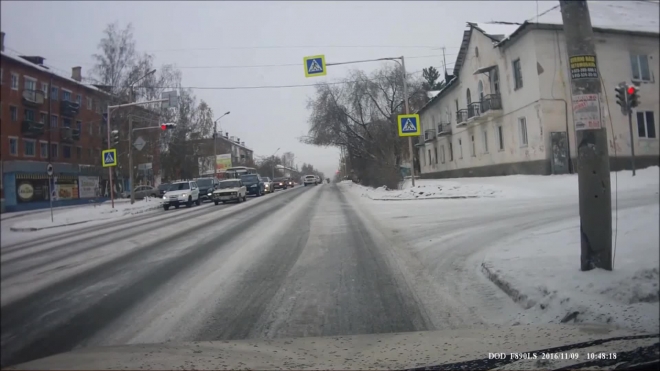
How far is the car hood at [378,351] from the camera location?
328 centimetres

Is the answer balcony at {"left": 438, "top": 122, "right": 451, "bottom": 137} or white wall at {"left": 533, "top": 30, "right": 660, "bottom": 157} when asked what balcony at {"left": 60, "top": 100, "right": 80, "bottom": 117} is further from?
balcony at {"left": 438, "top": 122, "right": 451, "bottom": 137}

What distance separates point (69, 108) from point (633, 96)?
5.21 m

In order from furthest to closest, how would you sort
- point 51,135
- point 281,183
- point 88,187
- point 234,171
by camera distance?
point 281,183 → point 234,171 → point 88,187 → point 51,135

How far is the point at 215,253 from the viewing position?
9.38 m

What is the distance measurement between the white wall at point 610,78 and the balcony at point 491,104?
420 cm

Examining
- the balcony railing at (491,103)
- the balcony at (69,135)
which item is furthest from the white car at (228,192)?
the balcony at (69,135)

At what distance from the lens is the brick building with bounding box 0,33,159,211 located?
3.49m

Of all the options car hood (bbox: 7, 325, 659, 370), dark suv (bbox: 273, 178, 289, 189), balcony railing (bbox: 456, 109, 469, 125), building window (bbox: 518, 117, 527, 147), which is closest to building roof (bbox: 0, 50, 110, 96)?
car hood (bbox: 7, 325, 659, 370)

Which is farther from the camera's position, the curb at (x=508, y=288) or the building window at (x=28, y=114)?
the curb at (x=508, y=288)

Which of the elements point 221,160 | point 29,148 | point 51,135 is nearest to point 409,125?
point 221,160

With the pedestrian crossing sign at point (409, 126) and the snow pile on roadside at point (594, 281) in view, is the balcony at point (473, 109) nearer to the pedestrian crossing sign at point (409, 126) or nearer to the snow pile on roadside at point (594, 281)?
the pedestrian crossing sign at point (409, 126)

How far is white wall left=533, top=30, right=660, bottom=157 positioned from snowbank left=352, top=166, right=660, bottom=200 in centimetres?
23

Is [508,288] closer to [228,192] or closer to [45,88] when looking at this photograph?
[45,88]

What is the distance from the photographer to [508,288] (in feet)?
19.0
